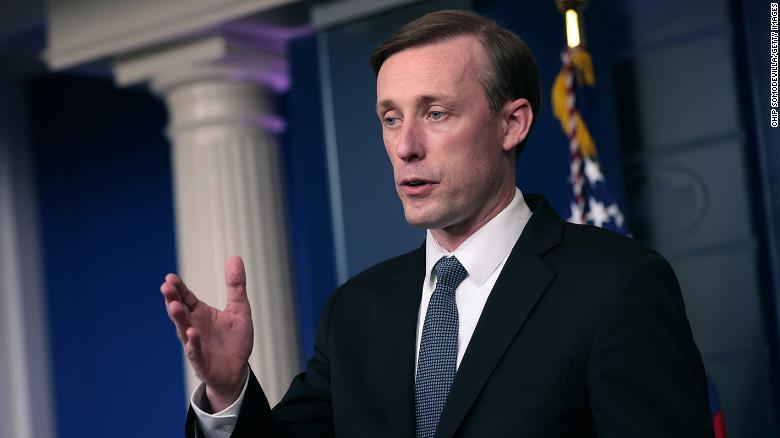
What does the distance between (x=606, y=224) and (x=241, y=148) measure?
4.79 feet

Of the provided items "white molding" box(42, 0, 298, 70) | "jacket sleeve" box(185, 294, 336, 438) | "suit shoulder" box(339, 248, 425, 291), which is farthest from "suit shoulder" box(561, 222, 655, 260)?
"white molding" box(42, 0, 298, 70)

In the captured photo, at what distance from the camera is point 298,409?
175 centimetres

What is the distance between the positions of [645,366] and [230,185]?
2563 mm

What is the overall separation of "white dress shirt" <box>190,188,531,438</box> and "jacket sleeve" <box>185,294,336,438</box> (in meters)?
0.02

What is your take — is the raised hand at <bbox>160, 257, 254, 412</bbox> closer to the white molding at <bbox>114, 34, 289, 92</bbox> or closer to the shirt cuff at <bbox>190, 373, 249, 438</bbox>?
the shirt cuff at <bbox>190, 373, 249, 438</bbox>

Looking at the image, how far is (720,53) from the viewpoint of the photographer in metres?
2.98

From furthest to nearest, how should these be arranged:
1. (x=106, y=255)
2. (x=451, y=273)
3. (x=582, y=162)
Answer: (x=106, y=255) < (x=582, y=162) < (x=451, y=273)

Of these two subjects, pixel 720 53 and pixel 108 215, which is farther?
pixel 108 215

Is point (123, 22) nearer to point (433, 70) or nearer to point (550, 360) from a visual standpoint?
point (433, 70)

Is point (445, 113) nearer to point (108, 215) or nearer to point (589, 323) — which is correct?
point (589, 323)

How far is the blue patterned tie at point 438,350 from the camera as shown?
1586 millimetres

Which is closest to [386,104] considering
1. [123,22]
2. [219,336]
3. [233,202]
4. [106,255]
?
[219,336]

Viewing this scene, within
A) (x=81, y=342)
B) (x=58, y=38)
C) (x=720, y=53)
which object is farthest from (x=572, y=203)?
(x=81, y=342)

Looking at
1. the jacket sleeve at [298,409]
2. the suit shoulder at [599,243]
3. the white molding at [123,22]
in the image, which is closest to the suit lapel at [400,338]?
the jacket sleeve at [298,409]
